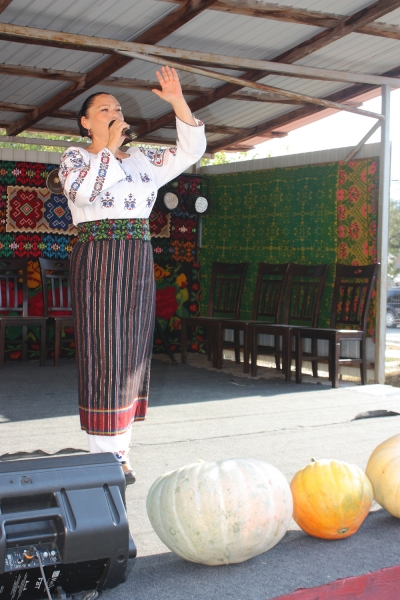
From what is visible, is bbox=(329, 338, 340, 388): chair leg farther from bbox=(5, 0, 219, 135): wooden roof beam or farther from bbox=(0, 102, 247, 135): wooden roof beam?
bbox=(0, 102, 247, 135): wooden roof beam

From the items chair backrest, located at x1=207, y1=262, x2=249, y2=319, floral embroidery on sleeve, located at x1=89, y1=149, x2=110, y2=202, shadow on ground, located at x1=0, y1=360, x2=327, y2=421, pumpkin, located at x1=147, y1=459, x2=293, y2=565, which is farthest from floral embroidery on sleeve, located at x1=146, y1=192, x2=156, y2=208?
chair backrest, located at x1=207, y1=262, x2=249, y2=319

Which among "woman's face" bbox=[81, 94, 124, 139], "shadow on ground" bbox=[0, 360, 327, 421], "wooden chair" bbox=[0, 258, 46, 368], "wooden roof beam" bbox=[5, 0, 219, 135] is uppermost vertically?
"wooden roof beam" bbox=[5, 0, 219, 135]

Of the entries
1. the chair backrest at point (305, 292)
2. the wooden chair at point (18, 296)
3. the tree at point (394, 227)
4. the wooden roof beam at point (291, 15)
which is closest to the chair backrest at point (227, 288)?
the chair backrest at point (305, 292)

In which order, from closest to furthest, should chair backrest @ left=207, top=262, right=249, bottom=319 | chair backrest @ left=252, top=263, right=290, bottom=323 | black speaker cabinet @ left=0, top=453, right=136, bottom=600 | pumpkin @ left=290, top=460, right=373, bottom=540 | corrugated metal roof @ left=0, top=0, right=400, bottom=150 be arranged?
black speaker cabinet @ left=0, top=453, right=136, bottom=600, pumpkin @ left=290, top=460, right=373, bottom=540, corrugated metal roof @ left=0, top=0, right=400, bottom=150, chair backrest @ left=252, top=263, right=290, bottom=323, chair backrest @ left=207, top=262, right=249, bottom=319

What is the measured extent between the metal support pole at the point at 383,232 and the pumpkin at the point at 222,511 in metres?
4.16

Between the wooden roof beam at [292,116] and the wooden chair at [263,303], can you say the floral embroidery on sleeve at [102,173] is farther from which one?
the wooden roof beam at [292,116]

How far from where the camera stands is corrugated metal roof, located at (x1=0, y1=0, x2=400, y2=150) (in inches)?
180

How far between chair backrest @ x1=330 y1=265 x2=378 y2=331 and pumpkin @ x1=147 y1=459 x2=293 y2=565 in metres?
3.98

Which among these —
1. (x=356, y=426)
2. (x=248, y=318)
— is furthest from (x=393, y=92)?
(x=356, y=426)

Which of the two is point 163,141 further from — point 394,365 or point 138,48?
point 394,365

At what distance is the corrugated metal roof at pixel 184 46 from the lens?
4566 millimetres

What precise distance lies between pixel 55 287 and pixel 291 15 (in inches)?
147

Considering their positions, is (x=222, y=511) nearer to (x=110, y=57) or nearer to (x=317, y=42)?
(x=317, y=42)

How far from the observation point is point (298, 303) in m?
6.33
